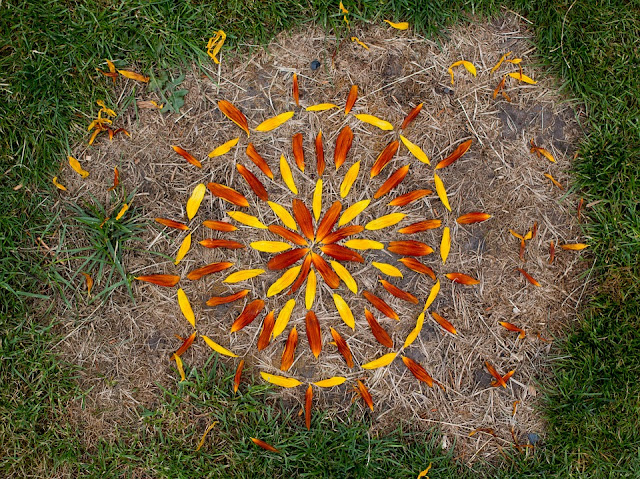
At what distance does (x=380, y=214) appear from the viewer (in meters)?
1.97

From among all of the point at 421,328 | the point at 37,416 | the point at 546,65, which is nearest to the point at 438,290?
the point at 421,328

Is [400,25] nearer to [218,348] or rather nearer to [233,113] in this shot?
[233,113]

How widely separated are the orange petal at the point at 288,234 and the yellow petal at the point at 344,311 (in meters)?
0.28

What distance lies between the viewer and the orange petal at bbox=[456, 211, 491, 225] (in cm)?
196

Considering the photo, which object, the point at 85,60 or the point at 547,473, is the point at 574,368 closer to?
the point at 547,473

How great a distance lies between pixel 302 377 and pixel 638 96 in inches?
78.4

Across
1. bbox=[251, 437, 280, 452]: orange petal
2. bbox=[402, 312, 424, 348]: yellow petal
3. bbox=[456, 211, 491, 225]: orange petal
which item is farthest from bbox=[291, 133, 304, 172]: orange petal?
bbox=[251, 437, 280, 452]: orange petal

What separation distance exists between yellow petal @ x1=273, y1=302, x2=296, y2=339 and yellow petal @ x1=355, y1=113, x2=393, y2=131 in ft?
2.86

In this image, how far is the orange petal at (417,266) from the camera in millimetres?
1940

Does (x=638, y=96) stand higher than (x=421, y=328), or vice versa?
(x=638, y=96)

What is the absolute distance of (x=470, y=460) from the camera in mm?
1958

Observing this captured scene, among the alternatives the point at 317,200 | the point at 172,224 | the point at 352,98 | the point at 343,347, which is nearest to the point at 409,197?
the point at 317,200

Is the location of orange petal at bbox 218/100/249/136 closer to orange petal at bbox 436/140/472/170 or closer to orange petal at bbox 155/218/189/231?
orange petal at bbox 155/218/189/231

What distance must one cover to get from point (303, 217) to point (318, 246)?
14cm
